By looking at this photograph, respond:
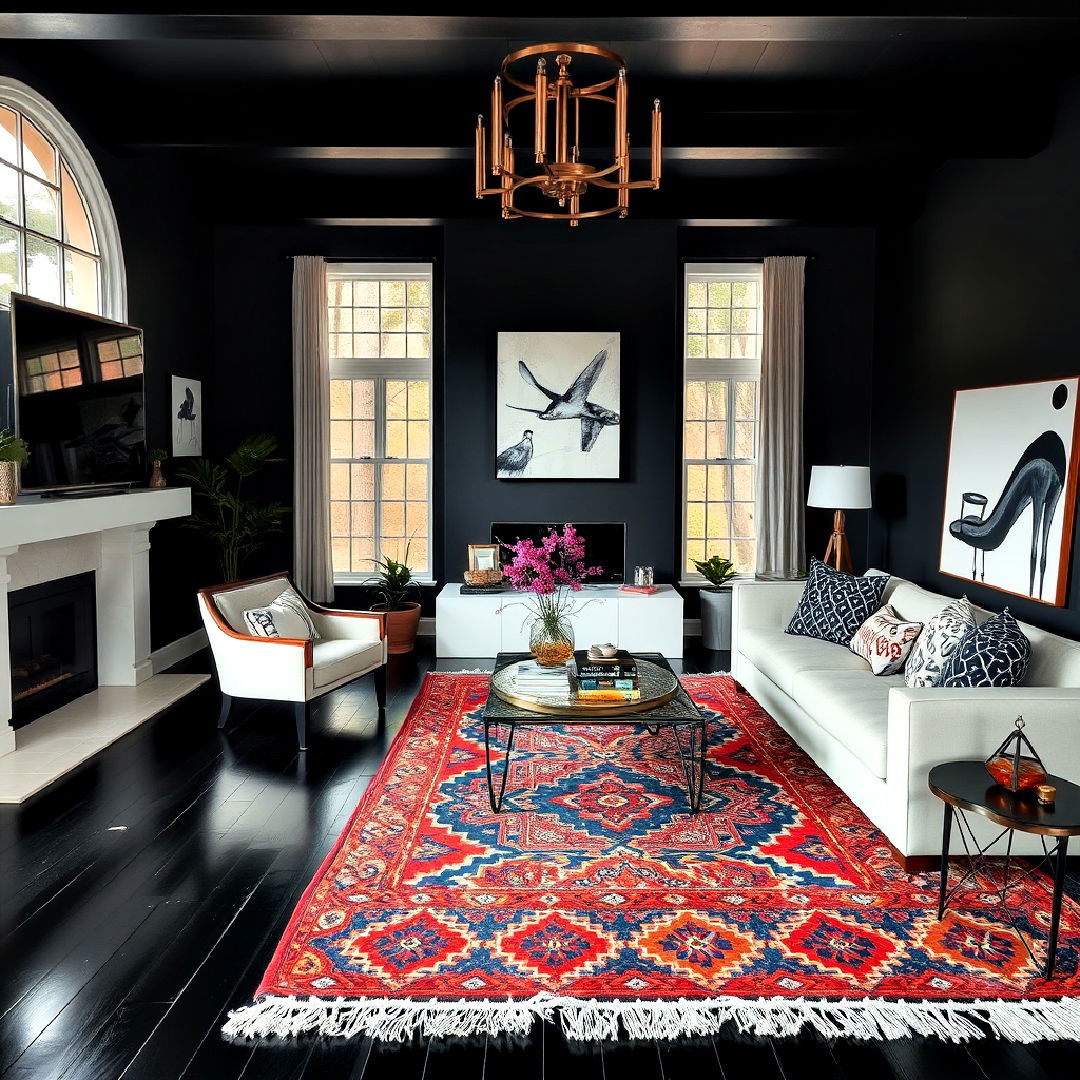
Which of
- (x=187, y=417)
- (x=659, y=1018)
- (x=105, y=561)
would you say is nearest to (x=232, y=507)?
(x=187, y=417)

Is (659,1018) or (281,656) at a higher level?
(281,656)

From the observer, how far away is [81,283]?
565 cm

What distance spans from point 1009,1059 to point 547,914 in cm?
137

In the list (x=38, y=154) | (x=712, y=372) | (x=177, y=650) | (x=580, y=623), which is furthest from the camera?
(x=712, y=372)

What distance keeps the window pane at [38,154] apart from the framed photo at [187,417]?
5.89 ft

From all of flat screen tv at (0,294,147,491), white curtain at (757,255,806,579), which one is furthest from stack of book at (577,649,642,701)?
white curtain at (757,255,806,579)

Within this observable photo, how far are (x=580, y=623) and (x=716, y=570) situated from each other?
1.26 meters

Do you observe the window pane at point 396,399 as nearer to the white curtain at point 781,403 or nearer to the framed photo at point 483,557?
the framed photo at point 483,557

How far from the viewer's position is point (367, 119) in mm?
5332

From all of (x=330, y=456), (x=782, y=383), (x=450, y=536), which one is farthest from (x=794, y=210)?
A: (x=330, y=456)

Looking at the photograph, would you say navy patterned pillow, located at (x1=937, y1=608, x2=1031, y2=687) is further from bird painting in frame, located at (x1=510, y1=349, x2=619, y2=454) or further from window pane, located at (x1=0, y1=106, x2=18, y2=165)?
window pane, located at (x1=0, y1=106, x2=18, y2=165)

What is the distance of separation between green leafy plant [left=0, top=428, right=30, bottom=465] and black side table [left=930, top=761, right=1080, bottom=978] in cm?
416

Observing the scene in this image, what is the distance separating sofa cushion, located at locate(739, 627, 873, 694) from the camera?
486 centimetres

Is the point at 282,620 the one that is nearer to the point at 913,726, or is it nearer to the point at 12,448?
the point at 12,448
